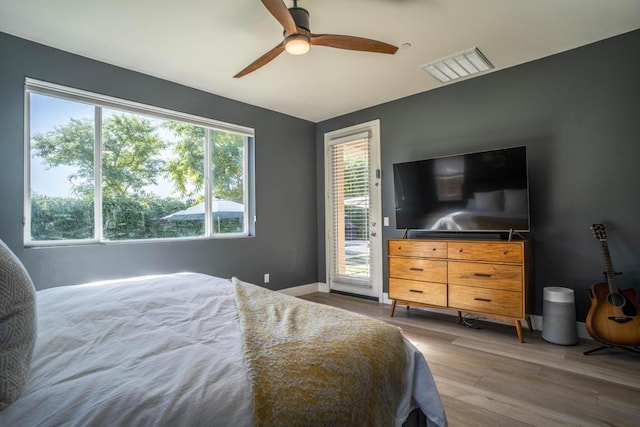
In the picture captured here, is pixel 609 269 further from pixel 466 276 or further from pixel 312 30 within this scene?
pixel 312 30

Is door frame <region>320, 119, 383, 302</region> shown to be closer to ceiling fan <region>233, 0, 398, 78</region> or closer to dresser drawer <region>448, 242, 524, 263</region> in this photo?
dresser drawer <region>448, 242, 524, 263</region>

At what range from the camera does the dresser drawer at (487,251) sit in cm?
275

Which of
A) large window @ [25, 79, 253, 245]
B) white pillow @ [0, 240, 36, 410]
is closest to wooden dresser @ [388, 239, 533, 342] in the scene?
large window @ [25, 79, 253, 245]

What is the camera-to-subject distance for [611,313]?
242 centimetres

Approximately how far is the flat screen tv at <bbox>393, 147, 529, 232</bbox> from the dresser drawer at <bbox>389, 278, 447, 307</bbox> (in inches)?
24.1

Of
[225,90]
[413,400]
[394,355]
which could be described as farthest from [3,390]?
[225,90]

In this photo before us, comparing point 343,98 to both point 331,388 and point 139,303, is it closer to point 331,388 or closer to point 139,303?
point 139,303

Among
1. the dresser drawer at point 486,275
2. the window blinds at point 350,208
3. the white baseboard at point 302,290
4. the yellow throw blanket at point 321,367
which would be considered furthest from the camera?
the white baseboard at point 302,290

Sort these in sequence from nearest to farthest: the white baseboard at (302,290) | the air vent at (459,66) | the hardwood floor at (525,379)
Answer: the hardwood floor at (525,379)
the air vent at (459,66)
the white baseboard at (302,290)

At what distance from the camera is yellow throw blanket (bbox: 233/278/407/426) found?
83cm

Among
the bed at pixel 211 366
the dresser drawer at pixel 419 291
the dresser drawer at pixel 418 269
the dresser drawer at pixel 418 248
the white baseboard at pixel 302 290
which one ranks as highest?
the dresser drawer at pixel 418 248

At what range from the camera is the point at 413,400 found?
131cm

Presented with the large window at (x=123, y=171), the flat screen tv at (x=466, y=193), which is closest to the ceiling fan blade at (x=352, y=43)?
the flat screen tv at (x=466, y=193)

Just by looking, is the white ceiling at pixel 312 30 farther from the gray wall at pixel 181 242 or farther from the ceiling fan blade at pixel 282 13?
the ceiling fan blade at pixel 282 13
